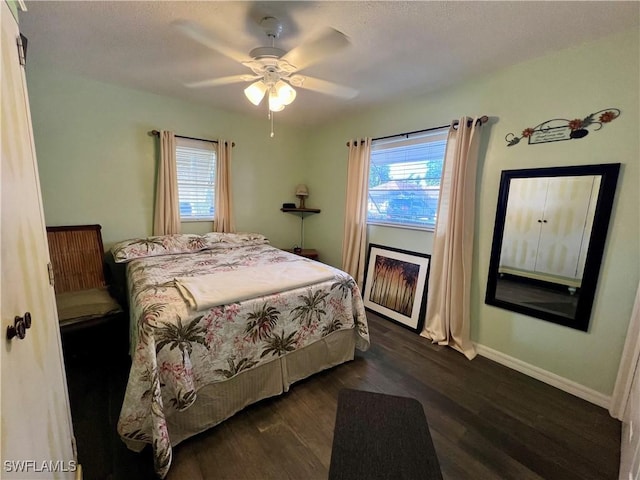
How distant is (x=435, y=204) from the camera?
276 cm

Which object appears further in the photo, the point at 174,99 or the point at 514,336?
the point at 174,99

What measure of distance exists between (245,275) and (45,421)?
1245mm

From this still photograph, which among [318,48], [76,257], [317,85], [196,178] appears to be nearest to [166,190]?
[196,178]

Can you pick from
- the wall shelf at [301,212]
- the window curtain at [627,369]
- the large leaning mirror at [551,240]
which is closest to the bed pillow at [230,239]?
the wall shelf at [301,212]

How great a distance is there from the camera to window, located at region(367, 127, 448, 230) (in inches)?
108

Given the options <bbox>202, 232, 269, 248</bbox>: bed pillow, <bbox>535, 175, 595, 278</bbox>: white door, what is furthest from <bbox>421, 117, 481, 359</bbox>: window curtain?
<bbox>202, 232, 269, 248</bbox>: bed pillow

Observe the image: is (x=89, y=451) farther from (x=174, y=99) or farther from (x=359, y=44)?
(x=174, y=99)

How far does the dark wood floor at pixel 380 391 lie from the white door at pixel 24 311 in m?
0.58

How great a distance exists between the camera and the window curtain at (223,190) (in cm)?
334

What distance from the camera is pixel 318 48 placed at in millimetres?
1491

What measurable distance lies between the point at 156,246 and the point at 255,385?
69.7 inches

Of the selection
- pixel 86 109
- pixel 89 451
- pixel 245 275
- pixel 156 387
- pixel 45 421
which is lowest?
pixel 89 451

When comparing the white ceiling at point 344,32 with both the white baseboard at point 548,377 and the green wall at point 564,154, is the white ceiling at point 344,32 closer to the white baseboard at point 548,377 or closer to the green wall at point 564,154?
the green wall at point 564,154

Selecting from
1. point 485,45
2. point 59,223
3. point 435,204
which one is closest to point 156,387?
point 59,223
